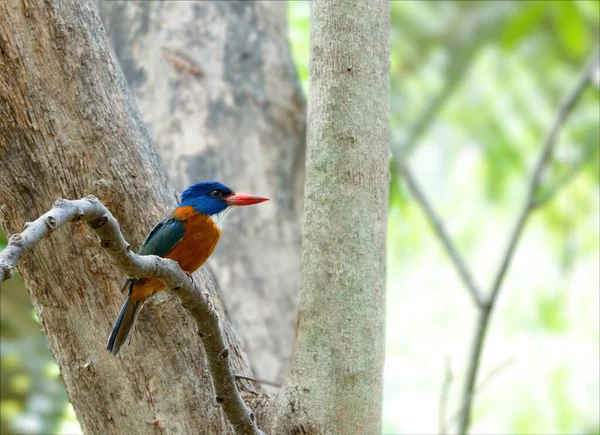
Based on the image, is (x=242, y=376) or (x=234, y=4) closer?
(x=242, y=376)

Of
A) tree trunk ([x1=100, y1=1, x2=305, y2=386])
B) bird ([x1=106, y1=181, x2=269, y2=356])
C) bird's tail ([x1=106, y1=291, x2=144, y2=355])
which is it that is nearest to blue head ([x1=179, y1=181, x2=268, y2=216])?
bird ([x1=106, y1=181, x2=269, y2=356])

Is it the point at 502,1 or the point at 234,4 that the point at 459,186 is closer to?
the point at 502,1

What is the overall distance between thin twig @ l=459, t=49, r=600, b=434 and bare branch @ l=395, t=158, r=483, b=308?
13 centimetres

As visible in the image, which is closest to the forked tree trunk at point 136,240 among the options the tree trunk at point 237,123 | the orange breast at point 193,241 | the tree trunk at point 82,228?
the tree trunk at point 82,228

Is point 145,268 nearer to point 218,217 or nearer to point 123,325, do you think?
point 123,325

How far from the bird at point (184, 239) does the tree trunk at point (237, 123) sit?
4.71ft

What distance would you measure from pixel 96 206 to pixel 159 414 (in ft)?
3.23

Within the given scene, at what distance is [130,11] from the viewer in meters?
5.20

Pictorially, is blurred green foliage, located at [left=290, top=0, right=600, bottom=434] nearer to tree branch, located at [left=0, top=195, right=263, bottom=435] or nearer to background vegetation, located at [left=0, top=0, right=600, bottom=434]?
background vegetation, located at [left=0, top=0, right=600, bottom=434]

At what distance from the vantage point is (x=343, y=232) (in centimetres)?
272

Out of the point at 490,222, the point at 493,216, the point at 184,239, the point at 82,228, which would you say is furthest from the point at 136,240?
the point at 490,222

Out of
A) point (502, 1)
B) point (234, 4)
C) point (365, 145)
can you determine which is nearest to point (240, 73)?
point (234, 4)

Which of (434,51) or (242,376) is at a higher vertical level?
(434,51)

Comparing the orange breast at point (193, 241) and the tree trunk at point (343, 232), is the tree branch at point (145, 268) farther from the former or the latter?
the orange breast at point (193, 241)
